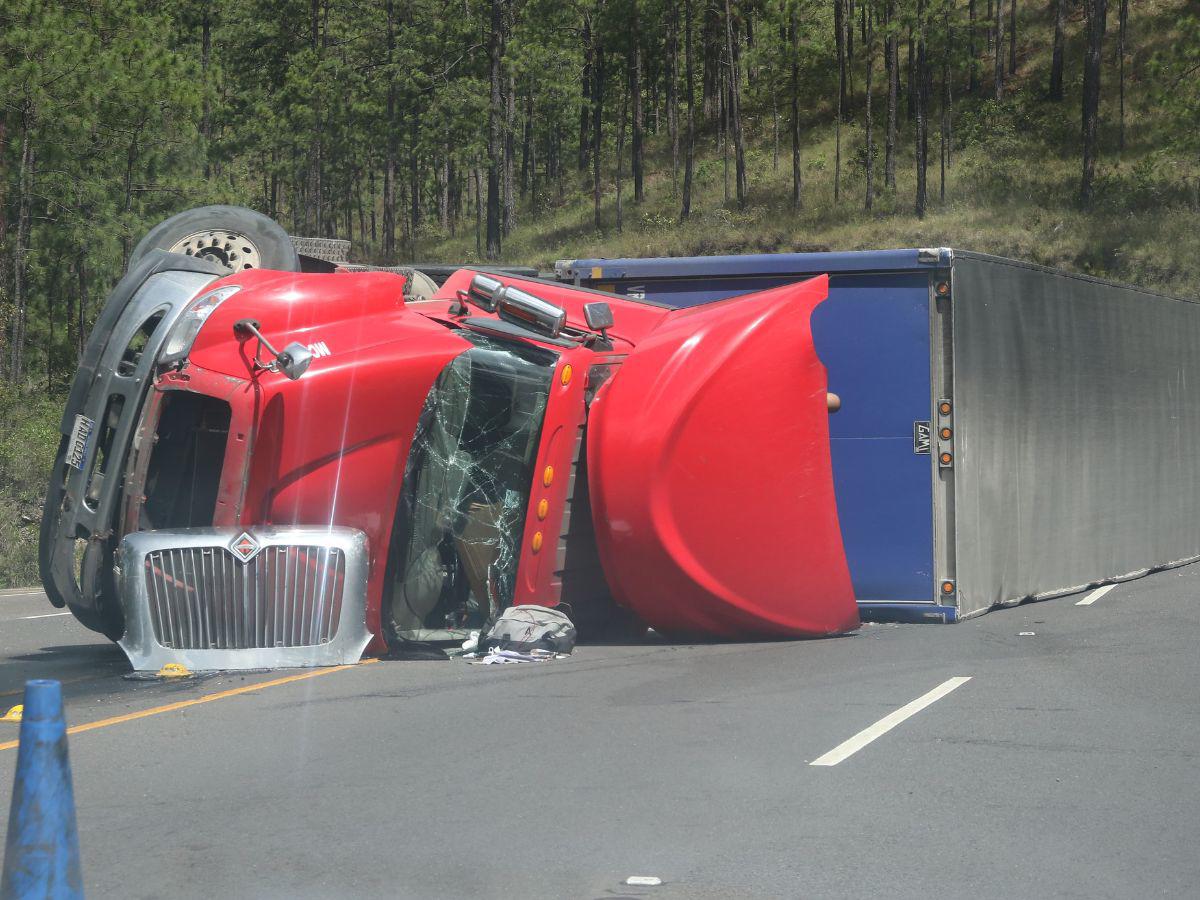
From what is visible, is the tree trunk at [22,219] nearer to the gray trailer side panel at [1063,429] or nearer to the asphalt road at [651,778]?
the gray trailer side panel at [1063,429]

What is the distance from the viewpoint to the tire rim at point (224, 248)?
966cm

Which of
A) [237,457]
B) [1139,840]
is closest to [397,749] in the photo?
[237,457]

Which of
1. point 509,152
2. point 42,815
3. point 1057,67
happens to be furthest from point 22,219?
point 1057,67

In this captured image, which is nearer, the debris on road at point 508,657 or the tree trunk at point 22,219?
the debris on road at point 508,657

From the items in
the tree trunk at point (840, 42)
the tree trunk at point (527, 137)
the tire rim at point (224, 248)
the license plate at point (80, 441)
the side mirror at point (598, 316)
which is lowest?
the license plate at point (80, 441)

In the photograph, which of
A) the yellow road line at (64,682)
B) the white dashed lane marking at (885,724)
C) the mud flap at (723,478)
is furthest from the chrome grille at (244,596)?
the white dashed lane marking at (885,724)

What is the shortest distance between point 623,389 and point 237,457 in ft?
8.07

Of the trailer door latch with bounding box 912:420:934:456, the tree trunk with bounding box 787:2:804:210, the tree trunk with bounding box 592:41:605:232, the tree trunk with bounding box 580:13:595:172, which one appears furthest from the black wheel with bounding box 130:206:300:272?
the tree trunk with bounding box 592:41:605:232

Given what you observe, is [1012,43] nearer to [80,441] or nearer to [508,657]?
→ [508,657]

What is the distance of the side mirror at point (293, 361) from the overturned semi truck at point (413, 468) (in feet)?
0.04

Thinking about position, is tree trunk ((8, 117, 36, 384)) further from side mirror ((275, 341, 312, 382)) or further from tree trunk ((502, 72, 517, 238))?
side mirror ((275, 341, 312, 382))

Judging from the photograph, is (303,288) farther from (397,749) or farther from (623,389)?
(397,749)

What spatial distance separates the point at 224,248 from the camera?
976cm

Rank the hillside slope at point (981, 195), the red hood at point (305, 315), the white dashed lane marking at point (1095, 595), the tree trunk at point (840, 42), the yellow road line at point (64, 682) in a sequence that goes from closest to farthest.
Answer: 1. the yellow road line at point (64, 682)
2. the red hood at point (305, 315)
3. the white dashed lane marking at point (1095, 595)
4. the hillside slope at point (981, 195)
5. the tree trunk at point (840, 42)
